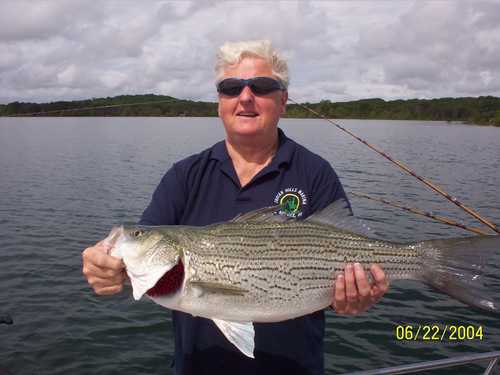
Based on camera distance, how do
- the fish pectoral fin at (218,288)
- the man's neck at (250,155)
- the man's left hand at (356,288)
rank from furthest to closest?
the man's neck at (250,155) → the man's left hand at (356,288) → the fish pectoral fin at (218,288)

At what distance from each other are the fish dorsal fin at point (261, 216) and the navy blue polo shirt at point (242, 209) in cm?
21

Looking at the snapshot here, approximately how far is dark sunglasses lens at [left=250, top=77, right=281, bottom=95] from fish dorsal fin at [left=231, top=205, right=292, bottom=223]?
37.9 inches

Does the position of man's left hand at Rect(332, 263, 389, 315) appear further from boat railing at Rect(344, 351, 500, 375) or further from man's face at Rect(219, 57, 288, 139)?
man's face at Rect(219, 57, 288, 139)

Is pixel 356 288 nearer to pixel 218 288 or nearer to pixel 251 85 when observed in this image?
pixel 218 288

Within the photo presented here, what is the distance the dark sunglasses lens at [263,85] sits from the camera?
3676 millimetres

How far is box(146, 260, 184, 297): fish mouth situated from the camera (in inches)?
127

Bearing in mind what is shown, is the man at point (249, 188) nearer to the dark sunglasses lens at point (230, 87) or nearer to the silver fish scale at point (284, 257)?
the dark sunglasses lens at point (230, 87)

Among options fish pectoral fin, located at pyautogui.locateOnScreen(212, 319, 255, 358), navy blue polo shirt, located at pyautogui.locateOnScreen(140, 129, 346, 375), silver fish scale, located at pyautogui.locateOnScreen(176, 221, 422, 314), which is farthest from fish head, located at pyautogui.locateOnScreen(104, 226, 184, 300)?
fish pectoral fin, located at pyautogui.locateOnScreen(212, 319, 255, 358)

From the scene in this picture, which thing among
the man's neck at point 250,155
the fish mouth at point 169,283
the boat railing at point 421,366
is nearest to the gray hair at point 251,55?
the man's neck at point 250,155

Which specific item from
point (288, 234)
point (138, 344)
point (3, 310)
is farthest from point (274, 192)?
point (3, 310)

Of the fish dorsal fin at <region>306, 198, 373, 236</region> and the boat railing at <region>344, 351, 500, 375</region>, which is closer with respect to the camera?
the fish dorsal fin at <region>306, 198, 373, 236</region>

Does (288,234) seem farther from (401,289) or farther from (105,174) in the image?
(105,174)

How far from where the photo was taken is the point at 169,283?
326 centimetres

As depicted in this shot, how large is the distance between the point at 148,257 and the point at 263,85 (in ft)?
5.35
